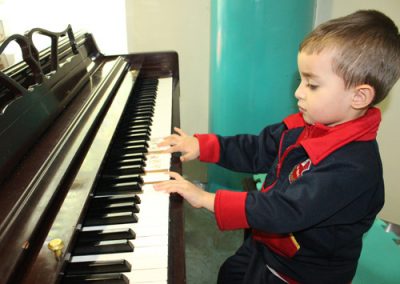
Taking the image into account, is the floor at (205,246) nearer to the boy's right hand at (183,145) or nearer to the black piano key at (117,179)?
the boy's right hand at (183,145)

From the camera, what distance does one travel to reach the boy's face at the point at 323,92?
3.10 feet

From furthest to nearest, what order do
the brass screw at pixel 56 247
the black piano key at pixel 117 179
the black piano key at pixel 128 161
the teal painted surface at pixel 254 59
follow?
the teal painted surface at pixel 254 59 → the black piano key at pixel 128 161 → the black piano key at pixel 117 179 → the brass screw at pixel 56 247

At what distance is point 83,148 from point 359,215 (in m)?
0.82

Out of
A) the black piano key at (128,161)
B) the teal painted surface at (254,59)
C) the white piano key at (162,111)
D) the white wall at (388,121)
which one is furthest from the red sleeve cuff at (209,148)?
the white wall at (388,121)

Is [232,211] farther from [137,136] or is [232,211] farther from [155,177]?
[137,136]

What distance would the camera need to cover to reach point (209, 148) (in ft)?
4.46

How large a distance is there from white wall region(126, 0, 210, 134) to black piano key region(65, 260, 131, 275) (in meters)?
2.00

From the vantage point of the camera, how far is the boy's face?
944mm

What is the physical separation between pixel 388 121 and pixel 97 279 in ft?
5.81

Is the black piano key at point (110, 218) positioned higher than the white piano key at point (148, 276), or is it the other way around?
the black piano key at point (110, 218)

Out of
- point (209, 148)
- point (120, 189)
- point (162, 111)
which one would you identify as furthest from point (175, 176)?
point (162, 111)

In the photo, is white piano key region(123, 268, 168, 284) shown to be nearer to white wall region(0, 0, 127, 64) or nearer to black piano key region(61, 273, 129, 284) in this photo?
black piano key region(61, 273, 129, 284)

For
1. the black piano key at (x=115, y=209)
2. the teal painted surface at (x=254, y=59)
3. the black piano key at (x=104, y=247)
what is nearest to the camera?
the black piano key at (x=104, y=247)

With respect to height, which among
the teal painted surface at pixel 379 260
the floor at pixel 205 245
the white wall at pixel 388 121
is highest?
the white wall at pixel 388 121
